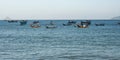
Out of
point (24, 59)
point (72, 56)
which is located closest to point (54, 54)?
point (72, 56)

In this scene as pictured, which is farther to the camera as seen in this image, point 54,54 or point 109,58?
point 54,54

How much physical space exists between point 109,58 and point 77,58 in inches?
126

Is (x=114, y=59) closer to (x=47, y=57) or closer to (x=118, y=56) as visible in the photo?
(x=118, y=56)

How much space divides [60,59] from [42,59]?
5.85 feet

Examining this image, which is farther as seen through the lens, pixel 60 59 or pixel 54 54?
pixel 54 54

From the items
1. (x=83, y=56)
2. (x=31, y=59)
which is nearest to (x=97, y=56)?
(x=83, y=56)

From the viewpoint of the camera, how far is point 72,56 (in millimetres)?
40531

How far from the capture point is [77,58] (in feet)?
127

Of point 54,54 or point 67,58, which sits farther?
point 54,54

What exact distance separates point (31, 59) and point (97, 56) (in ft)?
23.5

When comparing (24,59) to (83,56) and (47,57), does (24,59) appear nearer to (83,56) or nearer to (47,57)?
(47,57)

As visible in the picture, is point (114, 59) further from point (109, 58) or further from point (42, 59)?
point (42, 59)

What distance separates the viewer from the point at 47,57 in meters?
39.6

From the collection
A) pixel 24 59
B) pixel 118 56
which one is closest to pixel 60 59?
pixel 24 59
